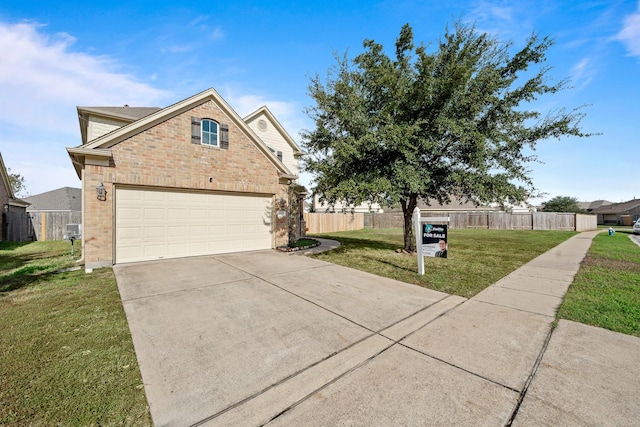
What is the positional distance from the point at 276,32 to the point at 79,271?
10.4m

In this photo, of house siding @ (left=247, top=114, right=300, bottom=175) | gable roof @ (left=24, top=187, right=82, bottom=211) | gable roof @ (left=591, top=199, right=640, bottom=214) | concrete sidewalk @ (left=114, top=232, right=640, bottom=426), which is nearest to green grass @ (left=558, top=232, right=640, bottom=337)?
concrete sidewalk @ (left=114, top=232, right=640, bottom=426)

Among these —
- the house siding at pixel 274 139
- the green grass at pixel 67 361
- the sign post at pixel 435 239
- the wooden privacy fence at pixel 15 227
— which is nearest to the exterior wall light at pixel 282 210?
the sign post at pixel 435 239

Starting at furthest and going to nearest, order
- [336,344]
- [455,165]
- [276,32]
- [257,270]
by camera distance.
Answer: [276,32] < [455,165] < [257,270] < [336,344]

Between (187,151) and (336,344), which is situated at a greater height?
(187,151)

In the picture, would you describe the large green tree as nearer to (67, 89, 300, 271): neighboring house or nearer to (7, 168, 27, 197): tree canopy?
(67, 89, 300, 271): neighboring house

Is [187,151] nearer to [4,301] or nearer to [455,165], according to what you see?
[4,301]

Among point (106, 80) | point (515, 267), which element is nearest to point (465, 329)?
point (515, 267)

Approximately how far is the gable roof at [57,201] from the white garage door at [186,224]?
2526cm

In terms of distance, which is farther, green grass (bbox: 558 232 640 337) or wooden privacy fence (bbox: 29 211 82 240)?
wooden privacy fence (bbox: 29 211 82 240)

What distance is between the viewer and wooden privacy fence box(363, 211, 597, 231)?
83.6 ft

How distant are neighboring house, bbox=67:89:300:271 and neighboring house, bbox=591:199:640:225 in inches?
2469

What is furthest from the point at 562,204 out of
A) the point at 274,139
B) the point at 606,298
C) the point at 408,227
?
the point at 606,298

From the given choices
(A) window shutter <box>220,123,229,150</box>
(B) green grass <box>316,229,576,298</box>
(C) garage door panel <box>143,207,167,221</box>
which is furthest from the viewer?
(A) window shutter <box>220,123,229,150</box>

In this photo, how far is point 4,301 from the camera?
4.88 metres
